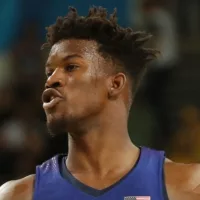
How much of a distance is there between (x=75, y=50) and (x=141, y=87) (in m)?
3.78

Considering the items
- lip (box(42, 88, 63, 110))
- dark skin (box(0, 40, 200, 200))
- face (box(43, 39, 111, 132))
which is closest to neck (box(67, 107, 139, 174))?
dark skin (box(0, 40, 200, 200))

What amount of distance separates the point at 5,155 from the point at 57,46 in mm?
2995

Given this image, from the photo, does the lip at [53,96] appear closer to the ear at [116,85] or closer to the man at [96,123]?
the man at [96,123]

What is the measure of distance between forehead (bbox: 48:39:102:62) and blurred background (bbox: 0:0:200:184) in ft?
8.86

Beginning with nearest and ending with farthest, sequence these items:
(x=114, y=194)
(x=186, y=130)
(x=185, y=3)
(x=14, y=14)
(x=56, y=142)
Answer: (x=114, y=194) → (x=56, y=142) → (x=186, y=130) → (x=14, y=14) → (x=185, y=3)

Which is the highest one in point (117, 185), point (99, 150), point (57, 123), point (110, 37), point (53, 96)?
point (110, 37)

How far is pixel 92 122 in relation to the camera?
14.1ft

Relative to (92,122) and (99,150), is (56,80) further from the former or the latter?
(99,150)

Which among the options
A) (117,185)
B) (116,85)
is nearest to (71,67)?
(116,85)

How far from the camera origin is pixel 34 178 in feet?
14.3

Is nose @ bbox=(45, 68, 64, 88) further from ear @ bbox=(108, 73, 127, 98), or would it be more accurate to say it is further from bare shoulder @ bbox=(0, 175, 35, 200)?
bare shoulder @ bbox=(0, 175, 35, 200)

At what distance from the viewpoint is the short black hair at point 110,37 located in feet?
14.4

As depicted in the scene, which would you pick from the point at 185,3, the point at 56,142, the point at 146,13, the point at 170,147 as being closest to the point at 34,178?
the point at 56,142

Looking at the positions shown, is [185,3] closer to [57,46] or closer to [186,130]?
[186,130]
